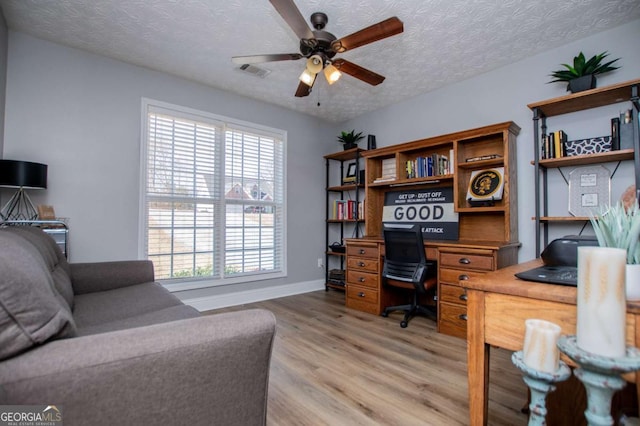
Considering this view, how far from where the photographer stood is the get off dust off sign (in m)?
3.38

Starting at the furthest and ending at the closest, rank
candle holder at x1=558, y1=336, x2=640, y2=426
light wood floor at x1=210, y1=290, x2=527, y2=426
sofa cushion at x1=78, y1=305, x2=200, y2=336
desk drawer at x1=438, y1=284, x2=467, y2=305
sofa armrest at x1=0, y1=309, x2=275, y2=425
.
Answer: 1. desk drawer at x1=438, y1=284, x2=467, y2=305
2. light wood floor at x1=210, y1=290, x2=527, y2=426
3. sofa cushion at x1=78, y1=305, x2=200, y2=336
4. sofa armrest at x1=0, y1=309, x2=275, y2=425
5. candle holder at x1=558, y1=336, x2=640, y2=426

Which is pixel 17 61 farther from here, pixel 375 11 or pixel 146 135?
pixel 375 11

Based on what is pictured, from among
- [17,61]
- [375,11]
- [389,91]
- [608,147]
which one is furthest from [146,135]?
[608,147]

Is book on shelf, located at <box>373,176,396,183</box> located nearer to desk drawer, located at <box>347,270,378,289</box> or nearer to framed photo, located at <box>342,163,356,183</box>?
framed photo, located at <box>342,163,356,183</box>

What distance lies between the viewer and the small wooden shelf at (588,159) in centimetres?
219

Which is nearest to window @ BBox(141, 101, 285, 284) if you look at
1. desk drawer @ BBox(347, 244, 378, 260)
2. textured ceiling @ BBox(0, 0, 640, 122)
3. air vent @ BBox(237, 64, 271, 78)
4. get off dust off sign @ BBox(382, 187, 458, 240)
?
textured ceiling @ BBox(0, 0, 640, 122)

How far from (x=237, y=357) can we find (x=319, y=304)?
284 centimetres

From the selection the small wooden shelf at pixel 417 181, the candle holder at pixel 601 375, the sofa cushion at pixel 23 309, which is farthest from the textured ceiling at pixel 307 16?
the candle holder at pixel 601 375

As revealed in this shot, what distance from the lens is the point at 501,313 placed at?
0.98 m

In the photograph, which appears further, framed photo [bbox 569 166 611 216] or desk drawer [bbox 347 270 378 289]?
desk drawer [bbox 347 270 378 289]

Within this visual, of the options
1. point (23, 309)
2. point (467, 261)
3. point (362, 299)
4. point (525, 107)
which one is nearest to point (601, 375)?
point (23, 309)

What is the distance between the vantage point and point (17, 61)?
2523 mm

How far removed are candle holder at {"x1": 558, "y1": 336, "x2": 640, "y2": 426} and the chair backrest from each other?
215 cm

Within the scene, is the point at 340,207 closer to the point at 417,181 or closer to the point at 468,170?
the point at 417,181
